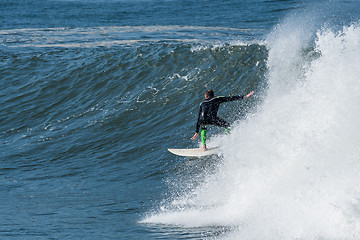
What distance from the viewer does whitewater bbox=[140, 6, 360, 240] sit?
6.96 m

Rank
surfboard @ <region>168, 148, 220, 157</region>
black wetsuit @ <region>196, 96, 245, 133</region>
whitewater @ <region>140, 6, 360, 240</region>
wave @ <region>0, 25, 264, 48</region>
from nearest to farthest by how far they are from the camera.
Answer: whitewater @ <region>140, 6, 360, 240</region> → black wetsuit @ <region>196, 96, 245, 133</region> → surfboard @ <region>168, 148, 220, 157</region> → wave @ <region>0, 25, 264, 48</region>

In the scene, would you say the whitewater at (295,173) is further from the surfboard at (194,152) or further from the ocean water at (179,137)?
the surfboard at (194,152)

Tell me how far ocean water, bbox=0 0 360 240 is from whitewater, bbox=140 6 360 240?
0.03 metres

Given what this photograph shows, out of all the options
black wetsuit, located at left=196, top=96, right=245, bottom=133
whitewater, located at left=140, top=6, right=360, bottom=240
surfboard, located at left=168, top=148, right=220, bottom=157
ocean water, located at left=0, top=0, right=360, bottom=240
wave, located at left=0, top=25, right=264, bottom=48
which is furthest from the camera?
wave, located at left=0, top=25, right=264, bottom=48

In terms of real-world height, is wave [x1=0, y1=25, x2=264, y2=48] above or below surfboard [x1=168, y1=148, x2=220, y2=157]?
above

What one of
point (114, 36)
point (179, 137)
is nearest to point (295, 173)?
point (179, 137)

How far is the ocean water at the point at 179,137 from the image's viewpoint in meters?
7.67

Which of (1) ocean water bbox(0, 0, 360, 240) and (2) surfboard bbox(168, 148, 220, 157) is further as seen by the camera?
(2) surfboard bbox(168, 148, 220, 157)

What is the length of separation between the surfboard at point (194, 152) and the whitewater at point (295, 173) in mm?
384

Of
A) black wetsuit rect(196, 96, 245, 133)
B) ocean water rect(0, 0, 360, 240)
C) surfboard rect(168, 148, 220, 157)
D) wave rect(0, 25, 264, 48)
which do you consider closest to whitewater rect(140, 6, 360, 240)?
ocean water rect(0, 0, 360, 240)

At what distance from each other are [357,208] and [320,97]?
2.98 metres

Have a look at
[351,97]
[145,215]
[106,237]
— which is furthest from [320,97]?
[106,237]

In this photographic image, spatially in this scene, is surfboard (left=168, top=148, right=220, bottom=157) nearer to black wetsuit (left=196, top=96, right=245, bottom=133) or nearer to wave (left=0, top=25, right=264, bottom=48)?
black wetsuit (left=196, top=96, right=245, bottom=133)

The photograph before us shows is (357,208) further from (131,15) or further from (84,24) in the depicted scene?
A: (131,15)
